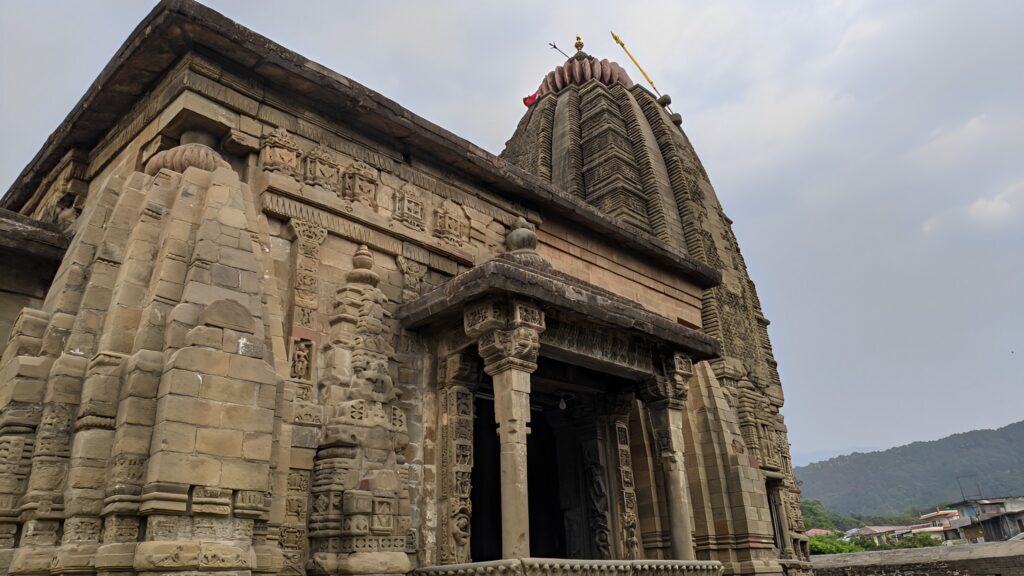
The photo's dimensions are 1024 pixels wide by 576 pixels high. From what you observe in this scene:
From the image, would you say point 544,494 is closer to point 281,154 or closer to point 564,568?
point 564,568

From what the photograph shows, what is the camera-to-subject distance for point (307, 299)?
789cm

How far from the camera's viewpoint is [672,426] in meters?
10.5

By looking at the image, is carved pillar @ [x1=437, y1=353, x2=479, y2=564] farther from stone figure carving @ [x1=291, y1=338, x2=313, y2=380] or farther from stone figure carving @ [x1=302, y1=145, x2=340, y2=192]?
stone figure carving @ [x1=302, y1=145, x2=340, y2=192]

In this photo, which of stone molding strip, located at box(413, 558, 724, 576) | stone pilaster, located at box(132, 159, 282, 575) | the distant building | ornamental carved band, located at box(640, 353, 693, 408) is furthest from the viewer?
the distant building

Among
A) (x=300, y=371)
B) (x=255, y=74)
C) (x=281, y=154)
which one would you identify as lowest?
(x=300, y=371)

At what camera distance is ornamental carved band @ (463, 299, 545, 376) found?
7.93 metres

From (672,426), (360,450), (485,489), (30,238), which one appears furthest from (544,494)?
(30,238)

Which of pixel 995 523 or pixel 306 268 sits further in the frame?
pixel 995 523

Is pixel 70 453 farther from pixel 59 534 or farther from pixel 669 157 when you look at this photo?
pixel 669 157

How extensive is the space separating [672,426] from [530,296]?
391 cm

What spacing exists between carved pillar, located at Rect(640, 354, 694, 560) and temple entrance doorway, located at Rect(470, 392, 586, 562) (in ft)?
5.57

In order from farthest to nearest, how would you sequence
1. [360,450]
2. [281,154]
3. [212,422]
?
[281,154] < [360,450] < [212,422]

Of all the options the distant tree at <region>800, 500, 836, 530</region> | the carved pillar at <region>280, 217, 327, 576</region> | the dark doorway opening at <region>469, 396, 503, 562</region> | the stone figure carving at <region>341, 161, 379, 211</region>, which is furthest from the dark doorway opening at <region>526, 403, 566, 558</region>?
the distant tree at <region>800, 500, 836, 530</region>

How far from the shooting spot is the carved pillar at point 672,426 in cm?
995
